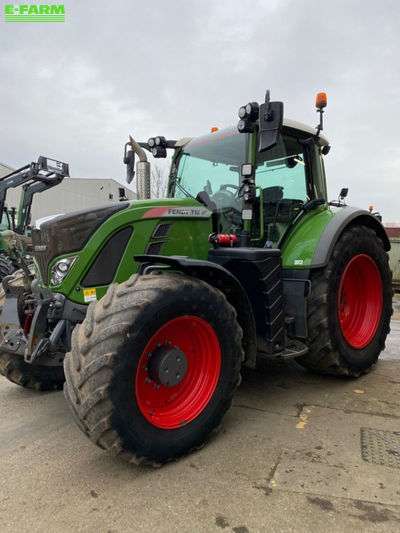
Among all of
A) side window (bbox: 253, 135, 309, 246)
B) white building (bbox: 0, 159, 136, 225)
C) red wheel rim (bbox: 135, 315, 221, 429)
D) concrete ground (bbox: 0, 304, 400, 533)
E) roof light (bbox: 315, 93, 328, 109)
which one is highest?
white building (bbox: 0, 159, 136, 225)

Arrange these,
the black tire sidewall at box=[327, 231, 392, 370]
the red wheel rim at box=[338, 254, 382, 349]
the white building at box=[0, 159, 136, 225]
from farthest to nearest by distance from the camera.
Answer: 1. the white building at box=[0, 159, 136, 225]
2. the red wheel rim at box=[338, 254, 382, 349]
3. the black tire sidewall at box=[327, 231, 392, 370]

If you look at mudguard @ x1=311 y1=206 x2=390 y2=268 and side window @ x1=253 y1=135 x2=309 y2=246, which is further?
side window @ x1=253 y1=135 x2=309 y2=246

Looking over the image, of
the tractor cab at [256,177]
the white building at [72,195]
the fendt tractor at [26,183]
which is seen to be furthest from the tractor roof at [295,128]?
the white building at [72,195]

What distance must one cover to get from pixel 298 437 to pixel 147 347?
1.24 m

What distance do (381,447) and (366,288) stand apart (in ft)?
6.38

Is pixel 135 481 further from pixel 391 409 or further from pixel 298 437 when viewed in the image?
pixel 391 409

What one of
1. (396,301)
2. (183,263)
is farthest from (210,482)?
(396,301)

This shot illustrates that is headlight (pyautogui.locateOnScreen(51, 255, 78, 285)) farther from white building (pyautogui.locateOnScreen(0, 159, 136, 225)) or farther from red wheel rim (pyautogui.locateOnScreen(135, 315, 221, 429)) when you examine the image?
white building (pyautogui.locateOnScreen(0, 159, 136, 225))

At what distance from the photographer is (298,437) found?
107 inches

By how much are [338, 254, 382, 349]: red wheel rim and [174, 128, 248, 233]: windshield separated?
1479 millimetres

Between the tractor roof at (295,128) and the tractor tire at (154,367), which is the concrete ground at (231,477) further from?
the tractor roof at (295,128)

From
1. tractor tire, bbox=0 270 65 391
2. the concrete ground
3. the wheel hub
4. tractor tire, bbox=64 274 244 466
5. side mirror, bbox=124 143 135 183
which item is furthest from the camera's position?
side mirror, bbox=124 143 135 183

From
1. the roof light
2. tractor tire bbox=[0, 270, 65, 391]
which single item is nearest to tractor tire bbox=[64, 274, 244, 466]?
tractor tire bbox=[0, 270, 65, 391]

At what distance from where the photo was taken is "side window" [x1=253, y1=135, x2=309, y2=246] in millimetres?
3496
